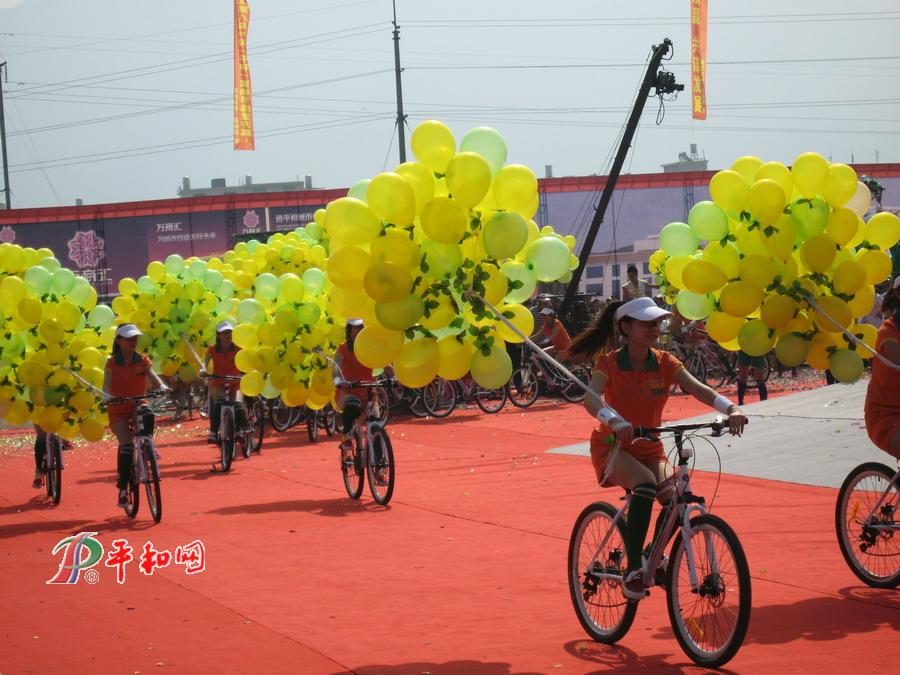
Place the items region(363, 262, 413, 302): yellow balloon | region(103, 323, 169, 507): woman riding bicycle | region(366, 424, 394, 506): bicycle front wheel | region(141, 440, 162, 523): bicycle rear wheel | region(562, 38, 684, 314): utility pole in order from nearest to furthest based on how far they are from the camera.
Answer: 1. region(363, 262, 413, 302): yellow balloon
2. region(141, 440, 162, 523): bicycle rear wheel
3. region(103, 323, 169, 507): woman riding bicycle
4. region(366, 424, 394, 506): bicycle front wheel
5. region(562, 38, 684, 314): utility pole

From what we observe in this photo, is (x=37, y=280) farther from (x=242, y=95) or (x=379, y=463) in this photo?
(x=242, y=95)

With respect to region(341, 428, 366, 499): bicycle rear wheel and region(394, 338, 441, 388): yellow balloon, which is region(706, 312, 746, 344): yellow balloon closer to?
region(394, 338, 441, 388): yellow balloon

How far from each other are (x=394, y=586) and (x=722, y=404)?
10.7ft

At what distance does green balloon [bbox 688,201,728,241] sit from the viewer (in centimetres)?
866

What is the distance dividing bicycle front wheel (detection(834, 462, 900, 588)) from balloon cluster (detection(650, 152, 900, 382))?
0.91 metres

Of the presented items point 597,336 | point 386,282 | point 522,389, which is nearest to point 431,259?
point 386,282

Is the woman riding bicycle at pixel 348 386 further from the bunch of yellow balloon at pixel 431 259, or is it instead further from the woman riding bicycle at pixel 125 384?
the bunch of yellow balloon at pixel 431 259

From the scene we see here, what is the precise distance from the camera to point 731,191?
863cm

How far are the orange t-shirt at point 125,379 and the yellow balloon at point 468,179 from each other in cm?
630

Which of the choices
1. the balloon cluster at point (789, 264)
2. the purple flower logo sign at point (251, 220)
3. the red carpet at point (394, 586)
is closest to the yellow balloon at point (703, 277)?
the balloon cluster at point (789, 264)

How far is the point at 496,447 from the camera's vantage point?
18.1 meters

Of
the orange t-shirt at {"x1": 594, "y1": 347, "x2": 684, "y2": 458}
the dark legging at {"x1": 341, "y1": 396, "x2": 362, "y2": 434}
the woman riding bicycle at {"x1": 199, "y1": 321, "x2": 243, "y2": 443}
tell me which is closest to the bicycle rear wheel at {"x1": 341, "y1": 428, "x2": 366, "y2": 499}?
the dark legging at {"x1": 341, "y1": 396, "x2": 362, "y2": 434}

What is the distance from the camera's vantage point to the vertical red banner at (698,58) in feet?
99.9

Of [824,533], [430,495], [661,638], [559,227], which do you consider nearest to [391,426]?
[430,495]
